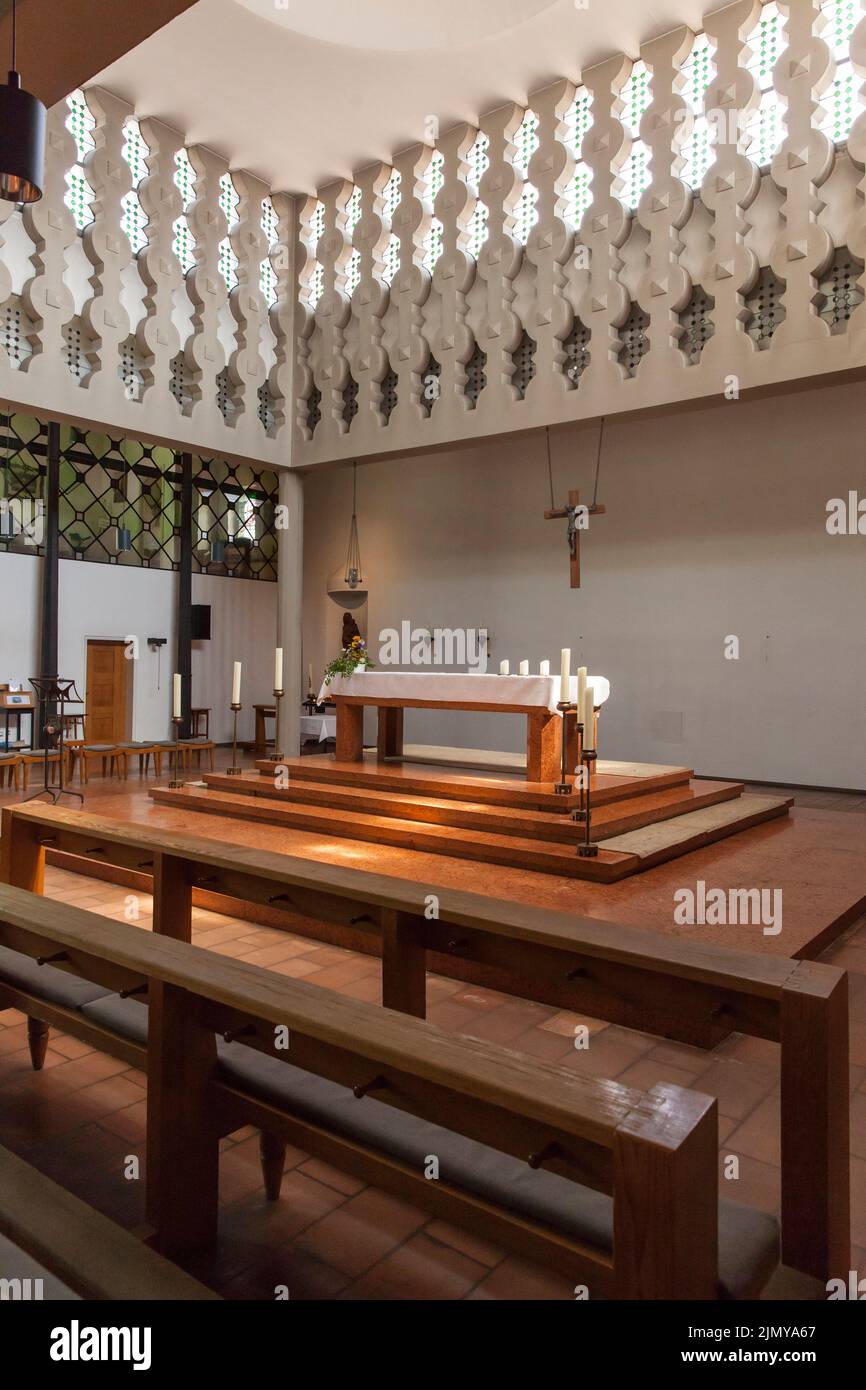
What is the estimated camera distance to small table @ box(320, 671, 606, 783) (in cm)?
583

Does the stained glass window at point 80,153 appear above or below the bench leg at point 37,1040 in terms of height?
above

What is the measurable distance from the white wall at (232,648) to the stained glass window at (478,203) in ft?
22.1

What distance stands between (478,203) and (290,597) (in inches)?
189

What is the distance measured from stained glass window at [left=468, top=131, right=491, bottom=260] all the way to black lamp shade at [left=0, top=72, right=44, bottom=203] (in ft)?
23.6

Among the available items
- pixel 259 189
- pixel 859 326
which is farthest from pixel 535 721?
pixel 259 189

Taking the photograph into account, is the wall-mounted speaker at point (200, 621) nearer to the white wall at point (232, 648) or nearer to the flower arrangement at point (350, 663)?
the white wall at point (232, 648)

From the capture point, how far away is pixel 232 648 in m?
14.3

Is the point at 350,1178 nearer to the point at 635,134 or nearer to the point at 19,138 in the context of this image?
the point at 19,138

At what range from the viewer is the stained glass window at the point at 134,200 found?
8.95m

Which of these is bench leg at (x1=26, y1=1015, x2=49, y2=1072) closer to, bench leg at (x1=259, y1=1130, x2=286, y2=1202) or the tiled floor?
the tiled floor

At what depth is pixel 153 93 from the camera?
8.71 metres

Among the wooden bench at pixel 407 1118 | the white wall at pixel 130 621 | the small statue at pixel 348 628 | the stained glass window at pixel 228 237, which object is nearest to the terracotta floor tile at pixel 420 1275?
the wooden bench at pixel 407 1118

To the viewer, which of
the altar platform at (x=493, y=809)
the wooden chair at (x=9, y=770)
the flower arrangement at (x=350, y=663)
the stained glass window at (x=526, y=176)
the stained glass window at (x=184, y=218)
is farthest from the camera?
the stained glass window at (x=184, y=218)

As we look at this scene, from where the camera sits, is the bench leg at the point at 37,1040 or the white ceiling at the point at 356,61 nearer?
the bench leg at the point at 37,1040
